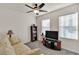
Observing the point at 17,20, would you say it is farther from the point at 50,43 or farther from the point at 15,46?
the point at 50,43

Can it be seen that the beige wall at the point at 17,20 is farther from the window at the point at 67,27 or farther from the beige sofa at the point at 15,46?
the window at the point at 67,27

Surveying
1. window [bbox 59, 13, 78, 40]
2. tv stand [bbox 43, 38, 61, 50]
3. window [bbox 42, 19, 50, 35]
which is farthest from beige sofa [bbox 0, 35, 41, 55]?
window [bbox 59, 13, 78, 40]

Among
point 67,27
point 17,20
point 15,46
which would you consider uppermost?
point 17,20

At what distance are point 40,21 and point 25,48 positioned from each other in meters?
0.49

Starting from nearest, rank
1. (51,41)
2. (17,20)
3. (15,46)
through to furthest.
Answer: (17,20) → (15,46) → (51,41)

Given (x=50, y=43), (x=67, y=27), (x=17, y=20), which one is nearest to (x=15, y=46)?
(x=17, y=20)

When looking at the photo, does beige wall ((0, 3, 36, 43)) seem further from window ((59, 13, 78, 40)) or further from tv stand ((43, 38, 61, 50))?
window ((59, 13, 78, 40))

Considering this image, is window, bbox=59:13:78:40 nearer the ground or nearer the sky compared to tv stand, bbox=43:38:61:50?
nearer the sky

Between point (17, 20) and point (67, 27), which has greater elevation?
point (17, 20)

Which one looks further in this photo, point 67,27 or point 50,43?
point 50,43

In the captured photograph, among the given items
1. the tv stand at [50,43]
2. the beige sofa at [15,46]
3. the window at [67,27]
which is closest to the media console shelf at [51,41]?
the tv stand at [50,43]

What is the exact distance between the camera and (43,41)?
143 cm

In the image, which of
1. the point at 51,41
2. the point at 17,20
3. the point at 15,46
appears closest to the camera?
the point at 17,20

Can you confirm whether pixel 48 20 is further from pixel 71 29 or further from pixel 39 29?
pixel 71 29
